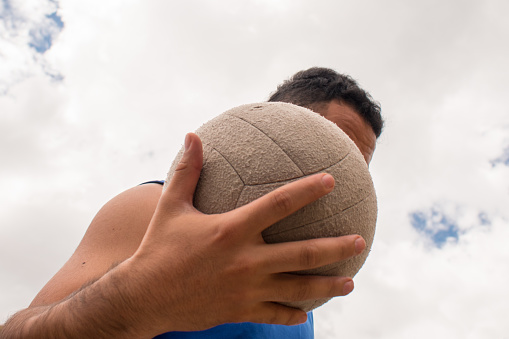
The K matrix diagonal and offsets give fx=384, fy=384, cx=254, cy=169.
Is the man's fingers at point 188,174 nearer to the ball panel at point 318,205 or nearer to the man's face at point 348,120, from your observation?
the ball panel at point 318,205

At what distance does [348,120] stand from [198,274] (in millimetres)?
2941

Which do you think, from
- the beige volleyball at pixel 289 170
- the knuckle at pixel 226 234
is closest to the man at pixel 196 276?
the knuckle at pixel 226 234

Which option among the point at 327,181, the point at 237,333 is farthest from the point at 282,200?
the point at 237,333

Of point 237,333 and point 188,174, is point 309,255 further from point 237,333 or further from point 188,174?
point 237,333

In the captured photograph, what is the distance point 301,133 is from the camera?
2012mm

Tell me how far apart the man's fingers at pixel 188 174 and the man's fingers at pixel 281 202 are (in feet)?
1.09

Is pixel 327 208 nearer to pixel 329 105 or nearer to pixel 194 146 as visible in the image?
pixel 194 146

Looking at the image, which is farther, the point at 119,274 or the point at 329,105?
the point at 329,105

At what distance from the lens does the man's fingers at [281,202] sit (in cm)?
163

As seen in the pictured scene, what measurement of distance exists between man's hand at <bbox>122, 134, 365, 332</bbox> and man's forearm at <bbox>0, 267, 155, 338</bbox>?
0.09 metres

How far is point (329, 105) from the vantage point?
413 centimetres

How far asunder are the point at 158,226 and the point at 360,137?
298cm

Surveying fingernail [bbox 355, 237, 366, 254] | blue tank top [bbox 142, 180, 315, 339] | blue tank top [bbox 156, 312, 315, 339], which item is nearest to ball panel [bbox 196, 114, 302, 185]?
fingernail [bbox 355, 237, 366, 254]

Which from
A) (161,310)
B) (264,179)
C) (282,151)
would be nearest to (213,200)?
(264,179)
